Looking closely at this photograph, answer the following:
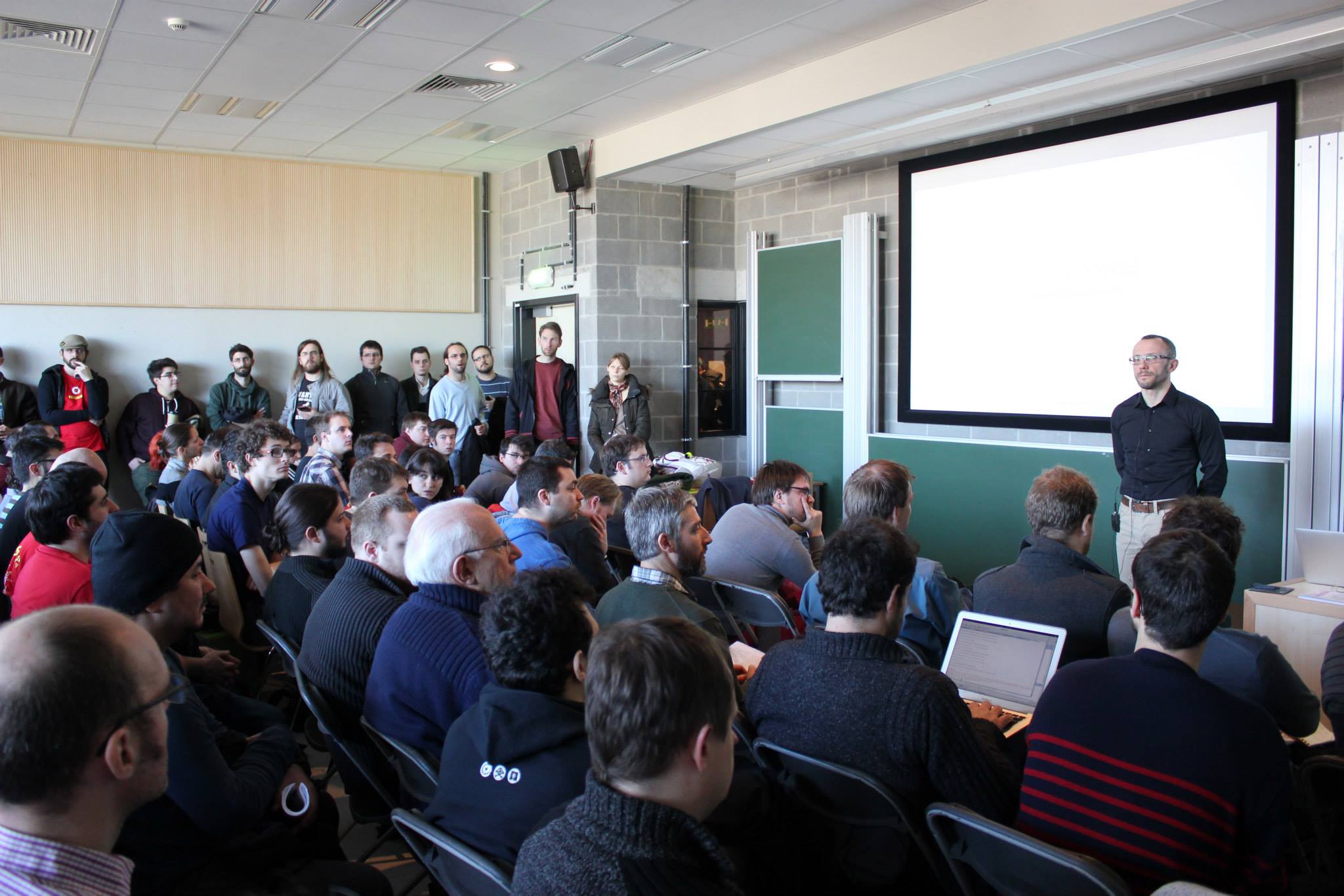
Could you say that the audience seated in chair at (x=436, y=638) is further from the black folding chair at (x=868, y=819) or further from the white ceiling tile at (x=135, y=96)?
the white ceiling tile at (x=135, y=96)

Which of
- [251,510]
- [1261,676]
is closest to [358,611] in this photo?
[251,510]

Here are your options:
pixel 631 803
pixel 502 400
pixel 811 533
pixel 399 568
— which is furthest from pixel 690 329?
pixel 631 803

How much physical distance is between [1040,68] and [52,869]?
535 centimetres

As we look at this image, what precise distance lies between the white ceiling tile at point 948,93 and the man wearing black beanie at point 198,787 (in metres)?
4.60

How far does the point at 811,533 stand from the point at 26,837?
128 inches

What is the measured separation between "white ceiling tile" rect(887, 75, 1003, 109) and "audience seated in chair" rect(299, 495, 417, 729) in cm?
402

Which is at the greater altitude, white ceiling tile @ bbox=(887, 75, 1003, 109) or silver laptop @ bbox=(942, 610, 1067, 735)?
white ceiling tile @ bbox=(887, 75, 1003, 109)

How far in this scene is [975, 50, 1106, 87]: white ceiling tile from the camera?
16.0ft

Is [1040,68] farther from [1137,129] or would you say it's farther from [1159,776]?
[1159,776]

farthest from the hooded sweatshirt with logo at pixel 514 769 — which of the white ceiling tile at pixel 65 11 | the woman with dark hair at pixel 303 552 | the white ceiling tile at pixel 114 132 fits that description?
the white ceiling tile at pixel 114 132

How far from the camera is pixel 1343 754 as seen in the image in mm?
2160

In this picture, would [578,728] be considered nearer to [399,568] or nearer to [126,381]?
[399,568]

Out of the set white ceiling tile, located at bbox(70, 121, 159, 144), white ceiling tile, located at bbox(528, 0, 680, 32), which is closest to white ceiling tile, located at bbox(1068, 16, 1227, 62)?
white ceiling tile, located at bbox(528, 0, 680, 32)

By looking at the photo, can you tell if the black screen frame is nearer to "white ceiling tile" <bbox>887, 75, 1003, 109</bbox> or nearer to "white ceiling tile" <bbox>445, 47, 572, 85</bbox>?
"white ceiling tile" <bbox>887, 75, 1003, 109</bbox>
